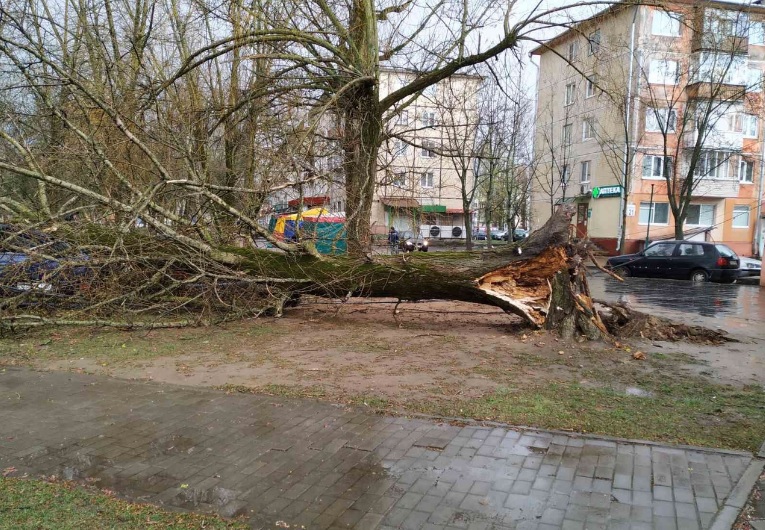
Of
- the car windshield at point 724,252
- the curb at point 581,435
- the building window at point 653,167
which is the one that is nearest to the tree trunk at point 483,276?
the curb at point 581,435

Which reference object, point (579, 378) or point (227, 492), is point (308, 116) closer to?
point (579, 378)

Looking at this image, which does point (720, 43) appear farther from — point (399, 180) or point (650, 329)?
point (650, 329)

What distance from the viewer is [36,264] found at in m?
9.06

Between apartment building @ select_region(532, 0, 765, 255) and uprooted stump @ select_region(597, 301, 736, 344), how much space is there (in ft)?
62.4

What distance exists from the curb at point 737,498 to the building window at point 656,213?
33.0 m

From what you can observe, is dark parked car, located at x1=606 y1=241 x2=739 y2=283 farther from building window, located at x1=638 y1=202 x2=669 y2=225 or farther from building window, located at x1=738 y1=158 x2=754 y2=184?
building window, located at x1=738 y1=158 x2=754 y2=184

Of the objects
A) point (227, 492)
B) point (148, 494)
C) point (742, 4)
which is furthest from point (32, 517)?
point (742, 4)

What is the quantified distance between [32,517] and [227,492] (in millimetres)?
1094

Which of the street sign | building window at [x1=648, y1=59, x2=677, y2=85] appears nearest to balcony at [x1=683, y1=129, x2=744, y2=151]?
building window at [x1=648, y1=59, x2=677, y2=85]

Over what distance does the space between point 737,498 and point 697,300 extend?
12.5 m

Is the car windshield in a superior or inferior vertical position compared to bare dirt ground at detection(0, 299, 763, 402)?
superior

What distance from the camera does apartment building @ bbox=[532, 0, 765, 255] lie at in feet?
85.5

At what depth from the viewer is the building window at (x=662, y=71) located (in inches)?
1048

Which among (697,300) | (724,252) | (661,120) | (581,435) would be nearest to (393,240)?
(581,435)
